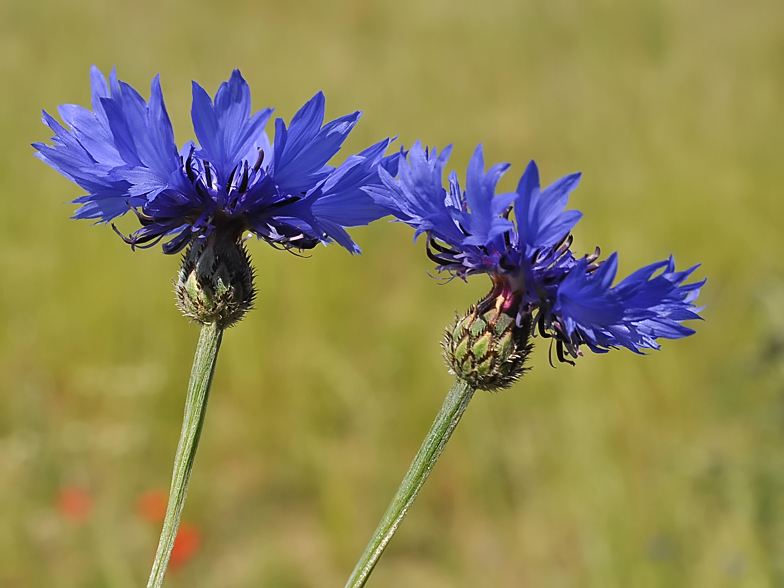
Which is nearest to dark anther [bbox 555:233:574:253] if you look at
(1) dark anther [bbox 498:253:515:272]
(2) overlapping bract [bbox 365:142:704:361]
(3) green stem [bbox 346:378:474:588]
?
(2) overlapping bract [bbox 365:142:704:361]

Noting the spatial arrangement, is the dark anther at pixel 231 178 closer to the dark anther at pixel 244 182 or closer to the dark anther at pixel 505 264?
the dark anther at pixel 244 182

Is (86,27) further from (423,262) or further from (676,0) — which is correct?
(676,0)

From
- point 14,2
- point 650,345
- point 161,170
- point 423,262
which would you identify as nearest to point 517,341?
point 650,345

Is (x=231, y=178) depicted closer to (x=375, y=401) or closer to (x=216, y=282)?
(x=216, y=282)

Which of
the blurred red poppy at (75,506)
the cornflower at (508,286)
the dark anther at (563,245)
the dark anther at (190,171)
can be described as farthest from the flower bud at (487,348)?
the blurred red poppy at (75,506)

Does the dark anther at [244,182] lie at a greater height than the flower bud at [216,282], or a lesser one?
greater
